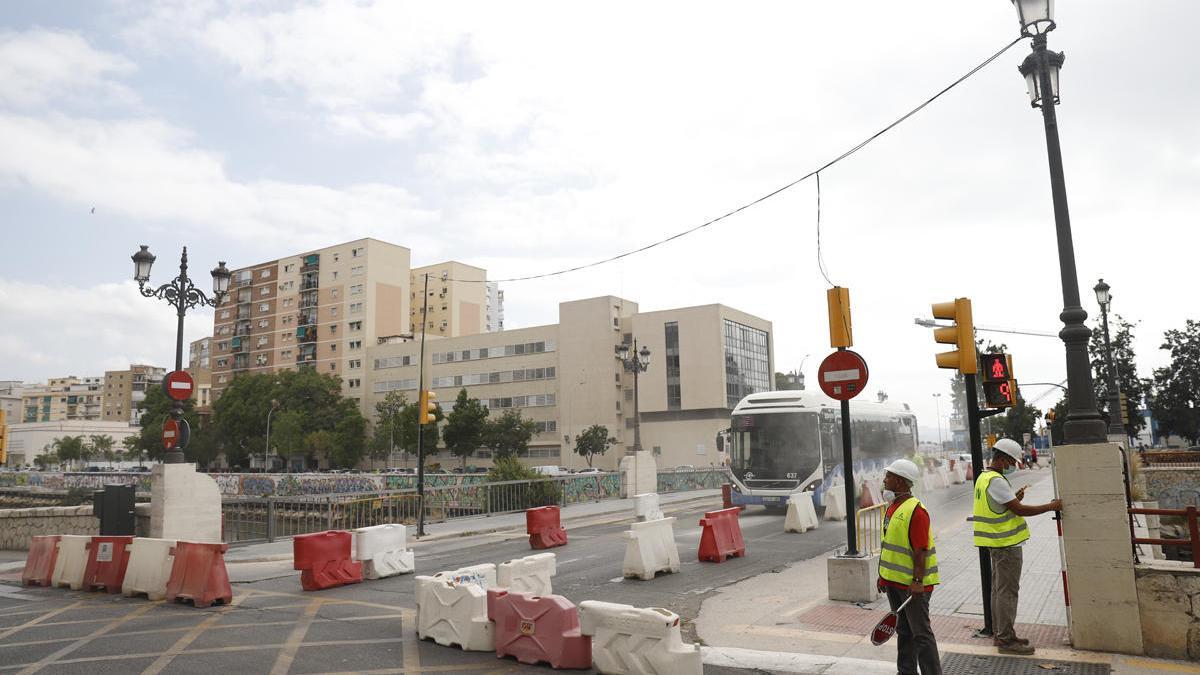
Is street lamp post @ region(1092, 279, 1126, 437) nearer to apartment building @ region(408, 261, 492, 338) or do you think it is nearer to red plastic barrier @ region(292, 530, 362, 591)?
red plastic barrier @ region(292, 530, 362, 591)

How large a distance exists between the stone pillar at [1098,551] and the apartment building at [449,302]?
93705 millimetres

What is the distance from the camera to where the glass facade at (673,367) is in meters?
74.8

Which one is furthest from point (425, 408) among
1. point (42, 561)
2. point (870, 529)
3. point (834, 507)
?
point (870, 529)

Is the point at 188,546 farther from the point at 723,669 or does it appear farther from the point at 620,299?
the point at 620,299

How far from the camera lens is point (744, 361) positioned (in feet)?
256

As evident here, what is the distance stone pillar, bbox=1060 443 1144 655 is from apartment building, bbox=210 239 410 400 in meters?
89.6

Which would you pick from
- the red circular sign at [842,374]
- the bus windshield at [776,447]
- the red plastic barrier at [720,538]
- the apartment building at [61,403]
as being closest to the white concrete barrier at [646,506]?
the bus windshield at [776,447]

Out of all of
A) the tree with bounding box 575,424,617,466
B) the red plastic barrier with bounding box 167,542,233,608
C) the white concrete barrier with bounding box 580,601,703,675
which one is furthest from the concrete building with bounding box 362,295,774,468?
the white concrete barrier with bounding box 580,601,703,675

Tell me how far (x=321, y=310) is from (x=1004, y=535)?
96.5 m

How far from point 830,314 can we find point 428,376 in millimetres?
82378

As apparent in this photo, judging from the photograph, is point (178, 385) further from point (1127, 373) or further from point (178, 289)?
point (1127, 373)

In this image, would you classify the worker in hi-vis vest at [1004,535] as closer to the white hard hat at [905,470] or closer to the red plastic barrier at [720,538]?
the white hard hat at [905,470]

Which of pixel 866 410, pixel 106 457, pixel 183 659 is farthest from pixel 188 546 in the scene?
pixel 106 457

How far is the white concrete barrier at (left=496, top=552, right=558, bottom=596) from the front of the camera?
892 cm
